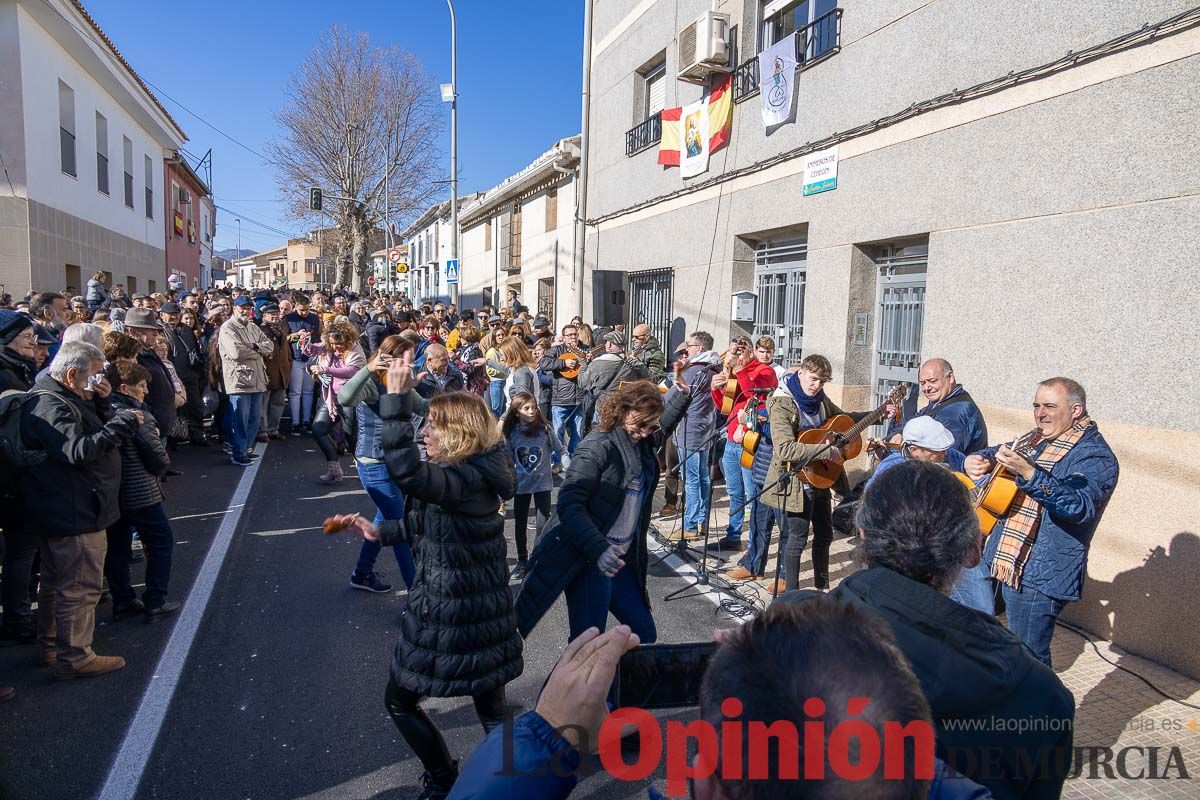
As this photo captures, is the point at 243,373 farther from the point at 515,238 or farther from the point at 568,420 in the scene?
the point at 515,238

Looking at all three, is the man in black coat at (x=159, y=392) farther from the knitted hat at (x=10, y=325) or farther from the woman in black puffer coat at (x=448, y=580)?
the woman in black puffer coat at (x=448, y=580)

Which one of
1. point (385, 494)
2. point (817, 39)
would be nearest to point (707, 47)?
point (817, 39)

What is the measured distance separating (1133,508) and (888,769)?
4.88 metres

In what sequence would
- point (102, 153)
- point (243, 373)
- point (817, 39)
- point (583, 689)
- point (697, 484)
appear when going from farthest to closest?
1. point (102, 153)
2. point (243, 373)
3. point (817, 39)
4. point (697, 484)
5. point (583, 689)

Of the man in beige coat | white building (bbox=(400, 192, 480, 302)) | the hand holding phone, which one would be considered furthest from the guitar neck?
white building (bbox=(400, 192, 480, 302))

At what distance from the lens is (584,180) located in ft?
50.8

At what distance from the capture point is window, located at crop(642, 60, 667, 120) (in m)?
12.8

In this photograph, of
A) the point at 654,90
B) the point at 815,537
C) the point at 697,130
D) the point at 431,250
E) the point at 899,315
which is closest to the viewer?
the point at 815,537

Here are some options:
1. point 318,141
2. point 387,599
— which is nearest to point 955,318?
point 387,599

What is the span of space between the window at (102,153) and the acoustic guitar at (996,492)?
21.5 meters

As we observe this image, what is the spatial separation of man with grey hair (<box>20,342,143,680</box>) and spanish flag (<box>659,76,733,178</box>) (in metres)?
8.35

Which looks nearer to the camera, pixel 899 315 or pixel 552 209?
pixel 899 315

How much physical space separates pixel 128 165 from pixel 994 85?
24.3m

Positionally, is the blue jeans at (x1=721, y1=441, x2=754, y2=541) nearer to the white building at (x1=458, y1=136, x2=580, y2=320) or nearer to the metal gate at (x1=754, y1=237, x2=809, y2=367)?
the metal gate at (x1=754, y1=237, x2=809, y2=367)
